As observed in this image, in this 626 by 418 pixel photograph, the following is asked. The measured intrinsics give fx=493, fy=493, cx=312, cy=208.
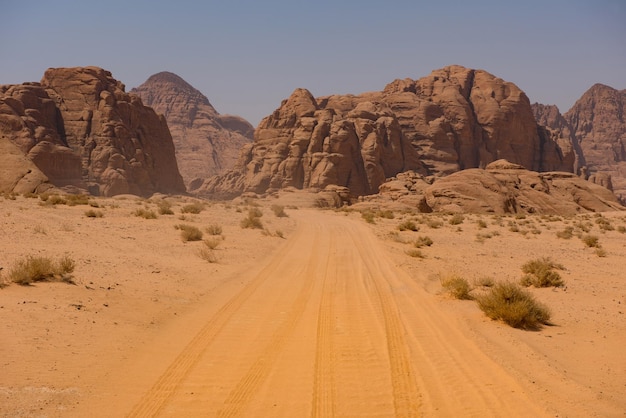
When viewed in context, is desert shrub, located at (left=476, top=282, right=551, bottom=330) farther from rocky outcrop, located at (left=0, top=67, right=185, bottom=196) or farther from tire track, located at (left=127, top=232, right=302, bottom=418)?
rocky outcrop, located at (left=0, top=67, right=185, bottom=196)

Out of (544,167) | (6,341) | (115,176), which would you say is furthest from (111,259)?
(544,167)

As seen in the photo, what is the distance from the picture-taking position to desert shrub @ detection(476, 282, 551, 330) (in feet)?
29.9

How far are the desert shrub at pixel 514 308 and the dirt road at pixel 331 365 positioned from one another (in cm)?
95

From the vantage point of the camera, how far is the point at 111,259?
552 inches

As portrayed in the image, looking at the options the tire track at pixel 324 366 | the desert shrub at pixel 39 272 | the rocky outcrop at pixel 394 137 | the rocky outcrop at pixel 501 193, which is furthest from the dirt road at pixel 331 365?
the rocky outcrop at pixel 394 137

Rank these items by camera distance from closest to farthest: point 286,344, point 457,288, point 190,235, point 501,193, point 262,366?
point 262,366
point 286,344
point 457,288
point 190,235
point 501,193

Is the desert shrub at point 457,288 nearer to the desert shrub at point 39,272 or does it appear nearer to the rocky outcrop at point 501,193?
the desert shrub at point 39,272

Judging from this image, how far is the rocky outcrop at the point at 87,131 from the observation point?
69562 millimetres

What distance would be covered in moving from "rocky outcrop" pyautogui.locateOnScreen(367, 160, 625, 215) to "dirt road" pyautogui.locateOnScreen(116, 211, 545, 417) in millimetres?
42140

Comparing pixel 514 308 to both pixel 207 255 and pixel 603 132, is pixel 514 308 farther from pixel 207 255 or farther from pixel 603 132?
pixel 603 132

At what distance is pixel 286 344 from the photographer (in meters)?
7.66

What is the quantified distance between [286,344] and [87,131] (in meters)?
80.7

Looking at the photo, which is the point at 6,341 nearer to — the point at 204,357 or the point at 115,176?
the point at 204,357

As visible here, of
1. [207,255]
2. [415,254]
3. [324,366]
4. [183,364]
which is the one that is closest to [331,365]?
[324,366]
